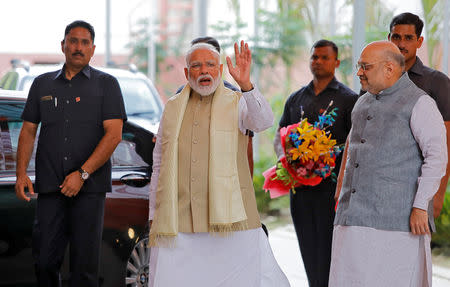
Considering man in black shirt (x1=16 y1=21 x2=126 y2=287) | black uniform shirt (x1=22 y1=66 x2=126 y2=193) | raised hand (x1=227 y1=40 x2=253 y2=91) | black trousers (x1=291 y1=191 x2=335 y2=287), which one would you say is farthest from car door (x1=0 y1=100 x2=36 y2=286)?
raised hand (x1=227 y1=40 x2=253 y2=91)

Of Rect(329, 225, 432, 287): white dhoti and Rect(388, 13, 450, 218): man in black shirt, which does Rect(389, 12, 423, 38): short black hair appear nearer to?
Rect(388, 13, 450, 218): man in black shirt

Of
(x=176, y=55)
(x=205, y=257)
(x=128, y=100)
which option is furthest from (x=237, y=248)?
(x=176, y=55)

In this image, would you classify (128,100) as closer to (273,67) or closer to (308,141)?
(308,141)

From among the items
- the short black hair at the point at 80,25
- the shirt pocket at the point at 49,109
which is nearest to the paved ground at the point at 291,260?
the shirt pocket at the point at 49,109

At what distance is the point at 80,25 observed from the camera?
5914mm

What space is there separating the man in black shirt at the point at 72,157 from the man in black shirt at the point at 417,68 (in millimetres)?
2014

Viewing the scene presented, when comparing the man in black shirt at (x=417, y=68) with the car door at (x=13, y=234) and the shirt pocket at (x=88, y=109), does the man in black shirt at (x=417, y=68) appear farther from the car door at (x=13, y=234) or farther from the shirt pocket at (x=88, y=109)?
the car door at (x=13, y=234)

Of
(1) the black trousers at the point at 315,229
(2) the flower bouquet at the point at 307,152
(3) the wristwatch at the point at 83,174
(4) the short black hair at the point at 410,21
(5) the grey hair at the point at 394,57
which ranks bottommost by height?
(1) the black trousers at the point at 315,229

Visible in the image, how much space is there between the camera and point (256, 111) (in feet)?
15.8

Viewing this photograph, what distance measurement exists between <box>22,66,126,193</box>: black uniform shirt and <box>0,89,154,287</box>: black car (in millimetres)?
558

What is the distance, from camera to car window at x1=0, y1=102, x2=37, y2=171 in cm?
639

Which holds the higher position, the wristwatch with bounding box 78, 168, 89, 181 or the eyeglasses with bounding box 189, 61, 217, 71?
the eyeglasses with bounding box 189, 61, 217, 71

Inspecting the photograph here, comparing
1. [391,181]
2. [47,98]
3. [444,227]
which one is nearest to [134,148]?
[47,98]

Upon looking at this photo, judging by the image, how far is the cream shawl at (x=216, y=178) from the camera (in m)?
4.92
